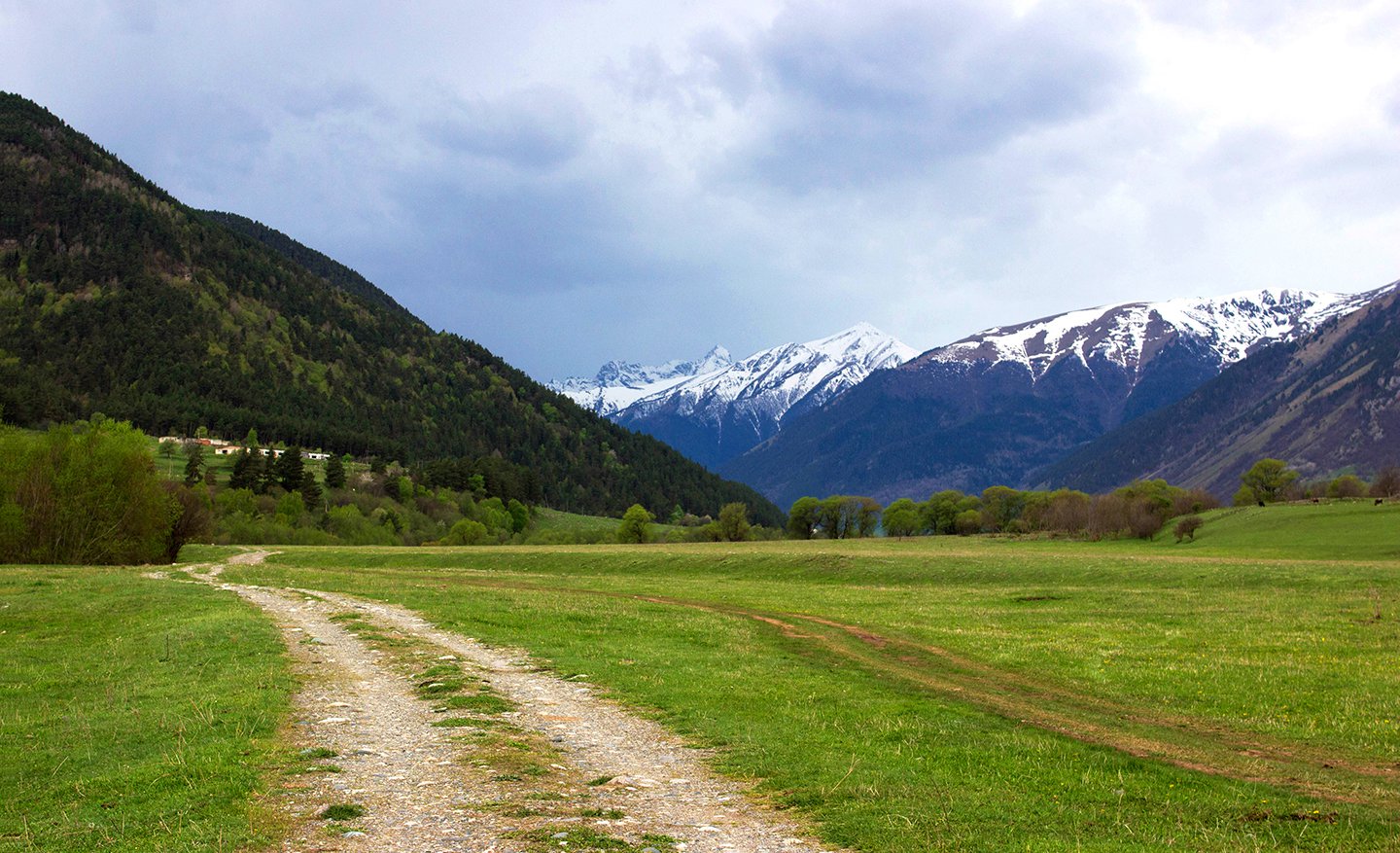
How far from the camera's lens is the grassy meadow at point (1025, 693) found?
12.4 meters

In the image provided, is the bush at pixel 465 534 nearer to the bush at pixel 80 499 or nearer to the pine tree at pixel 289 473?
the pine tree at pixel 289 473

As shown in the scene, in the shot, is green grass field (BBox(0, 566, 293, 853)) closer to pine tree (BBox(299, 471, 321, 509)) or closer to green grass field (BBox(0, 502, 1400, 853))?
green grass field (BBox(0, 502, 1400, 853))

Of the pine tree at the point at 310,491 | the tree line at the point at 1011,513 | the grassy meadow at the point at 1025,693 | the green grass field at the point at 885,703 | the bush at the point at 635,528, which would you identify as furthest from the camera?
the pine tree at the point at 310,491

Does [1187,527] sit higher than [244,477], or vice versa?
[244,477]

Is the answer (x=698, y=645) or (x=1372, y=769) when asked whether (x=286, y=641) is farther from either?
(x=1372, y=769)

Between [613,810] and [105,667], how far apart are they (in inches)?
798

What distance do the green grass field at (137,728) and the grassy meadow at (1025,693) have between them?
747cm

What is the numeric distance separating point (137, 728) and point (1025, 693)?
2042cm

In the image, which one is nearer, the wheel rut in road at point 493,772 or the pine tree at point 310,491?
the wheel rut in road at point 493,772

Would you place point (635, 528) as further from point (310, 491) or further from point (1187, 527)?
point (1187, 527)

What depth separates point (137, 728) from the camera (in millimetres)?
16922

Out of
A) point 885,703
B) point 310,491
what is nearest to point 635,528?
point 310,491

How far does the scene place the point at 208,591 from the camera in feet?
151

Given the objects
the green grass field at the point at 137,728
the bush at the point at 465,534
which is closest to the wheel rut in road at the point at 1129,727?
the green grass field at the point at 137,728
